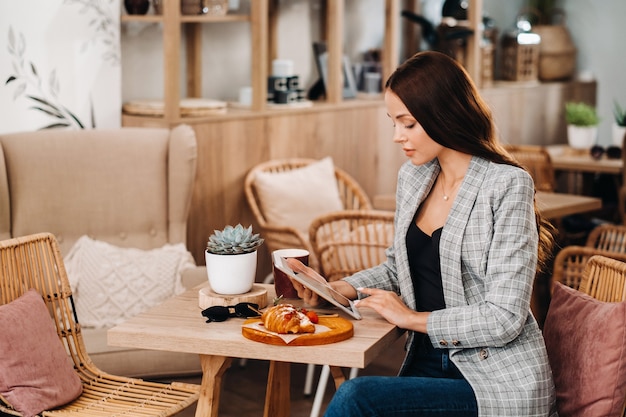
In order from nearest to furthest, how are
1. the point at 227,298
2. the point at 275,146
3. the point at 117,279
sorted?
the point at 227,298 < the point at 117,279 < the point at 275,146

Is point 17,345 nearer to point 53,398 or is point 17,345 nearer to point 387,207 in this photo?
point 53,398

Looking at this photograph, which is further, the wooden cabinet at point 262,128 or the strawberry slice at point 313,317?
the wooden cabinet at point 262,128

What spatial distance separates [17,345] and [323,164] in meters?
2.30

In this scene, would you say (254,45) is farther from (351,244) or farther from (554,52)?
(554,52)

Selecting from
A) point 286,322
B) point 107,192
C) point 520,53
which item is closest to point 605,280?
point 286,322

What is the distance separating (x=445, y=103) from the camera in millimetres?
2195

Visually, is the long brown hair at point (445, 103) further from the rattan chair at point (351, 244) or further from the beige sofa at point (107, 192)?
the beige sofa at point (107, 192)

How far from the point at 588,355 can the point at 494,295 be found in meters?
0.31

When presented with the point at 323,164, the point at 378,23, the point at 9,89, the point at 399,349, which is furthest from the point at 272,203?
the point at 378,23

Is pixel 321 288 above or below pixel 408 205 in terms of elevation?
below

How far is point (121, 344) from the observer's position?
2131mm

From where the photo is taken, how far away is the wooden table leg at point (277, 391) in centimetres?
258

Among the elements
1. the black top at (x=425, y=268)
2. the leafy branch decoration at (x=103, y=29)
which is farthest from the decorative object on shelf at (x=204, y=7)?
the black top at (x=425, y=268)

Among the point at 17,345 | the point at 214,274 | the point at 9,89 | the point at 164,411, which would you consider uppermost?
the point at 9,89
